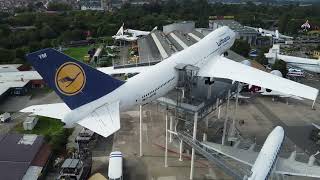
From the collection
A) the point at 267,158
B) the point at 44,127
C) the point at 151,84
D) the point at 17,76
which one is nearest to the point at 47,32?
the point at 17,76

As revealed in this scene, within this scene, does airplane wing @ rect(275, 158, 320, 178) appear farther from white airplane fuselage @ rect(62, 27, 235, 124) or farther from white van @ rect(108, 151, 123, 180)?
white van @ rect(108, 151, 123, 180)

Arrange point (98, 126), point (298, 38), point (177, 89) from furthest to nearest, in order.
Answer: point (298, 38)
point (177, 89)
point (98, 126)

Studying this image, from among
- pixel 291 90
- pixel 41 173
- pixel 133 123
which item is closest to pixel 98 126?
pixel 41 173

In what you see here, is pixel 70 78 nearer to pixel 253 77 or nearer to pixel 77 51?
pixel 253 77

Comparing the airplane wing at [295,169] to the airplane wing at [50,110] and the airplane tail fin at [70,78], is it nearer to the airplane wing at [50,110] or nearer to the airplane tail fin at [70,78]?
the airplane tail fin at [70,78]

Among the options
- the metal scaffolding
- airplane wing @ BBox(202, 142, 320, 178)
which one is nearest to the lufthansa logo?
the metal scaffolding

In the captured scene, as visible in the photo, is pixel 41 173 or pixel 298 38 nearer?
pixel 41 173

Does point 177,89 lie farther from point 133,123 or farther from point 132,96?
Result: point 133,123
